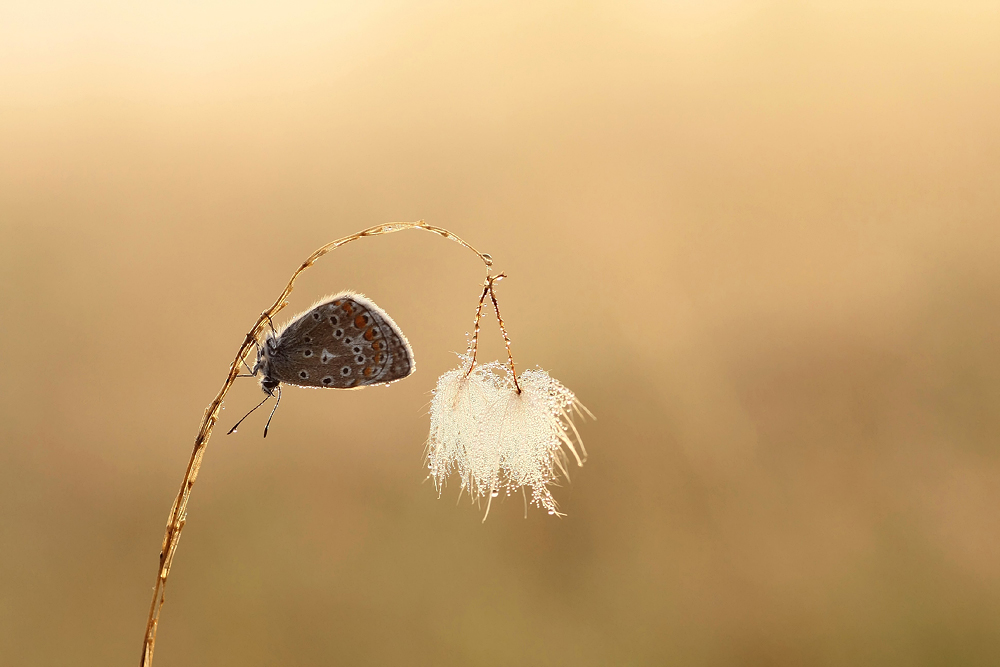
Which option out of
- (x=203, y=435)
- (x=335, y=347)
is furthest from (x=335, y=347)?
(x=203, y=435)

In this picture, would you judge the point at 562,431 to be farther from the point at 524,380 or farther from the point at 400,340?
the point at 400,340

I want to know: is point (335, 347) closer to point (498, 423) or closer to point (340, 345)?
point (340, 345)

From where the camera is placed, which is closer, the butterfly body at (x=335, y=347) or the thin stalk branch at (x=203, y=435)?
the thin stalk branch at (x=203, y=435)

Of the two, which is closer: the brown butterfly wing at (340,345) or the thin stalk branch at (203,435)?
the thin stalk branch at (203,435)

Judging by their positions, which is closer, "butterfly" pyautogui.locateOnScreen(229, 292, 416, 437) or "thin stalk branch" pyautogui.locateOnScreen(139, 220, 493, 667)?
"thin stalk branch" pyautogui.locateOnScreen(139, 220, 493, 667)
